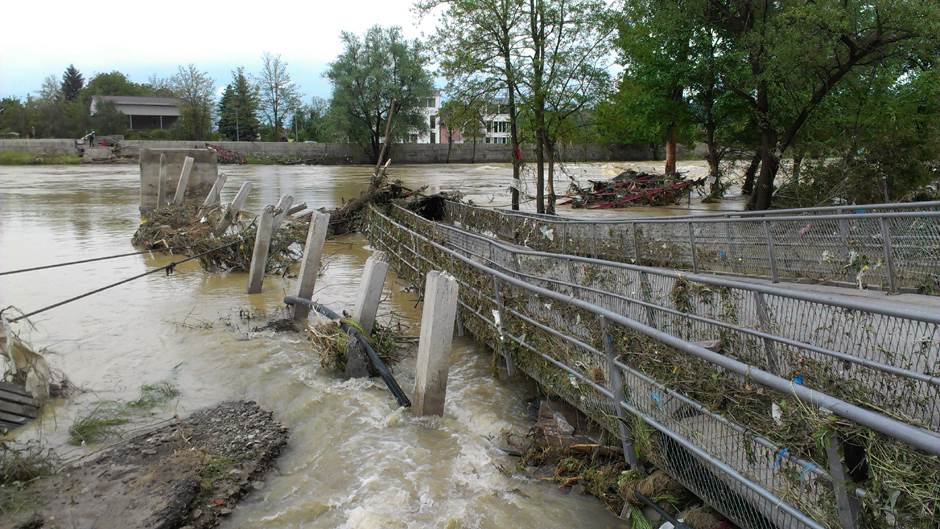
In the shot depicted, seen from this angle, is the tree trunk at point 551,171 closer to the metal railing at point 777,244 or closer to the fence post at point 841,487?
the metal railing at point 777,244

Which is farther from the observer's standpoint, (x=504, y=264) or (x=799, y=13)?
(x=799, y=13)

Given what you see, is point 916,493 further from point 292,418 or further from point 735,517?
point 292,418

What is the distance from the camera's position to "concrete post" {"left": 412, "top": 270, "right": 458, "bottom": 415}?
234 inches

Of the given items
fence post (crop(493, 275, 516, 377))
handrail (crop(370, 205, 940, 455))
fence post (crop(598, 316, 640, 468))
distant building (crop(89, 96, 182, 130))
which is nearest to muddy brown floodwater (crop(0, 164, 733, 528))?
fence post (crop(493, 275, 516, 377))

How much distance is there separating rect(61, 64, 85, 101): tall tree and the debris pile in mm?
115369

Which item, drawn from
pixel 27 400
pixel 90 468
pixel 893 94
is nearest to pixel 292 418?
pixel 90 468

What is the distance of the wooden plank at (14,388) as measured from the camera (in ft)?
21.4

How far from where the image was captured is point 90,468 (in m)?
5.25

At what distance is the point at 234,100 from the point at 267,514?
337ft

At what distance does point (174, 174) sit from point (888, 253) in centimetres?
1954

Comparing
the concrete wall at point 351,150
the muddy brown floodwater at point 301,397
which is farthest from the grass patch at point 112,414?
the concrete wall at point 351,150

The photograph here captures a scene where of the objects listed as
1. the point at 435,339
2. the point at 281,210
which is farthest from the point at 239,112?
the point at 435,339

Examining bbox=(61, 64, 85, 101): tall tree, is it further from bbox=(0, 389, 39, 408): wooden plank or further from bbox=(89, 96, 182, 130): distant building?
bbox=(0, 389, 39, 408): wooden plank

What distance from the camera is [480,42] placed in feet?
69.0
